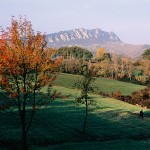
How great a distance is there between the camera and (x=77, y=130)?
63.5 metres

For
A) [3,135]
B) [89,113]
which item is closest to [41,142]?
[3,135]

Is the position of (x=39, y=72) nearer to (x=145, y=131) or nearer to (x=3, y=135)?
(x=3, y=135)

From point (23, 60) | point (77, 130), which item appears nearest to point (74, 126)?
point (77, 130)

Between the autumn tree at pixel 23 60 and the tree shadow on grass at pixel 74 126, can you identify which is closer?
the autumn tree at pixel 23 60

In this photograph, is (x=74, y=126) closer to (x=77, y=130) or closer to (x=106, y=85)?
(x=77, y=130)

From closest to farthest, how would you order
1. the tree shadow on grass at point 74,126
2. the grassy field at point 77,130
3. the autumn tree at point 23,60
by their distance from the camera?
the autumn tree at point 23,60, the grassy field at point 77,130, the tree shadow on grass at point 74,126

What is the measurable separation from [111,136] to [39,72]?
24.5 m

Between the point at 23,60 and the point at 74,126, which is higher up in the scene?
the point at 23,60

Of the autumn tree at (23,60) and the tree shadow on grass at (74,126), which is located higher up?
the autumn tree at (23,60)

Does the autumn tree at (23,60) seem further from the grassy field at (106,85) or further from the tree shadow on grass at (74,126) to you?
the grassy field at (106,85)

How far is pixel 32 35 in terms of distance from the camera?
142 ft

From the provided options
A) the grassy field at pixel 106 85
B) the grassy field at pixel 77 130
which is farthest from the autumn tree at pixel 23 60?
the grassy field at pixel 106 85

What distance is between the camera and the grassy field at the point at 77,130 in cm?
5109

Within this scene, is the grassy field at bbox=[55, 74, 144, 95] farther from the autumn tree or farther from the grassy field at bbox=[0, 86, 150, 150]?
the autumn tree
